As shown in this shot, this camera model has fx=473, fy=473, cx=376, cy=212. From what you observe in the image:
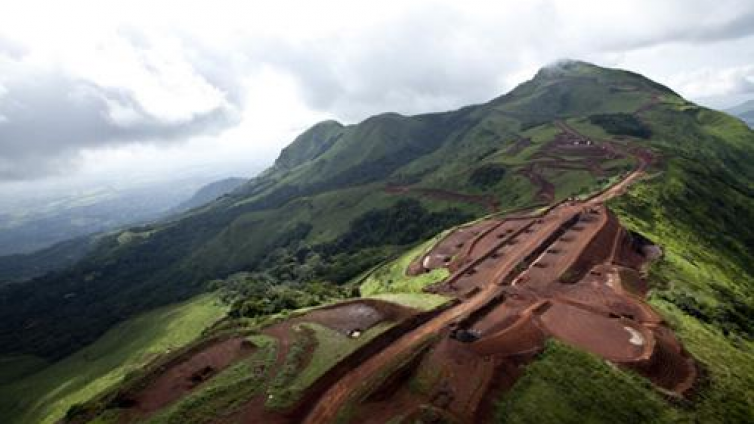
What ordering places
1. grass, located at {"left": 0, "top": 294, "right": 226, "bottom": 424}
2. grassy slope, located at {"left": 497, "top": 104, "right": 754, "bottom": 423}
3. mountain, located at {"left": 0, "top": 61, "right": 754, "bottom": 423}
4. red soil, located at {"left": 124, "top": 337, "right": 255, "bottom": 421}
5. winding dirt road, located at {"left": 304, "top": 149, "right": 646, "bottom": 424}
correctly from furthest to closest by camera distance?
1. grass, located at {"left": 0, "top": 294, "right": 226, "bottom": 424}
2. red soil, located at {"left": 124, "top": 337, "right": 255, "bottom": 421}
3. winding dirt road, located at {"left": 304, "top": 149, "right": 646, "bottom": 424}
4. mountain, located at {"left": 0, "top": 61, "right": 754, "bottom": 423}
5. grassy slope, located at {"left": 497, "top": 104, "right": 754, "bottom": 423}

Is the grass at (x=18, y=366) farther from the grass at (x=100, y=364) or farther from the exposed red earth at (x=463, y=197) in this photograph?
the exposed red earth at (x=463, y=197)

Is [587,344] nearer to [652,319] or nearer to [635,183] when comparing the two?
[652,319]

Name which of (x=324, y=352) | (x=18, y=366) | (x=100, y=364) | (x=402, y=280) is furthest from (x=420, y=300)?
(x=18, y=366)

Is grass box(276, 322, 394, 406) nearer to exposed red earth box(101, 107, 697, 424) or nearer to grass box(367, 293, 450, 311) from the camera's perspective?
exposed red earth box(101, 107, 697, 424)

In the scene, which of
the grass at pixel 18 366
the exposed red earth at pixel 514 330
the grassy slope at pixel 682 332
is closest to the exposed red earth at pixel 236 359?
the exposed red earth at pixel 514 330

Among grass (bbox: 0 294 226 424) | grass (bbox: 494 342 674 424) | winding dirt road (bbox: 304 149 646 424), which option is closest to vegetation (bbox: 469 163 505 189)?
winding dirt road (bbox: 304 149 646 424)

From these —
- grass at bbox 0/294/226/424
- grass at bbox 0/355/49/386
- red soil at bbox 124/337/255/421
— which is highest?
red soil at bbox 124/337/255/421
